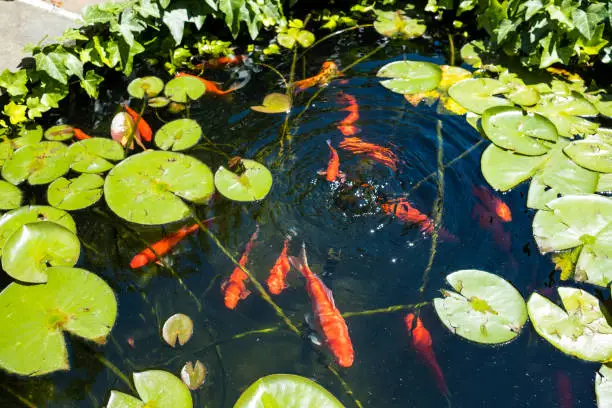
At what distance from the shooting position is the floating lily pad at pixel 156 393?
2123 mm

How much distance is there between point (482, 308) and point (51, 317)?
201 cm

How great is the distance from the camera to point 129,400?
2.13 m

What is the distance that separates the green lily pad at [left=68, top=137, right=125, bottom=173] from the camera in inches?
120

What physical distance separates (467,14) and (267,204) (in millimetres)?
2826

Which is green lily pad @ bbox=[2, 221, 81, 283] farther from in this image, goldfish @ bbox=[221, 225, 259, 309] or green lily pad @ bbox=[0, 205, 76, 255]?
goldfish @ bbox=[221, 225, 259, 309]

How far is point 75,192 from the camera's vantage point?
2.91m

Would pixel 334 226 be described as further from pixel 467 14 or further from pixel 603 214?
pixel 467 14

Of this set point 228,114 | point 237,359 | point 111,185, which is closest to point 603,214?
point 237,359

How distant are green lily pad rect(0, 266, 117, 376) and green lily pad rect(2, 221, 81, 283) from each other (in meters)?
0.05

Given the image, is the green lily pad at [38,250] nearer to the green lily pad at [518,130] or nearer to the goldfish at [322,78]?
the goldfish at [322,78]

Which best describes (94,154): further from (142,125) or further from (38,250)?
(38,250)

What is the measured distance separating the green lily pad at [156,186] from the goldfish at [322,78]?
114cm

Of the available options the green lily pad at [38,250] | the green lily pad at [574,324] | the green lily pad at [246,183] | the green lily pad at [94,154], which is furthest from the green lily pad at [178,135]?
the green lily pad at [574,324]

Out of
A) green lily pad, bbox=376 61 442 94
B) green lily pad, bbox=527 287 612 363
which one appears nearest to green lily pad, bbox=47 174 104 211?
green lily pad, bbox=376 61 442 94
